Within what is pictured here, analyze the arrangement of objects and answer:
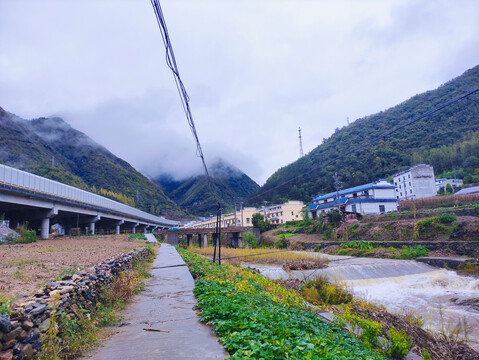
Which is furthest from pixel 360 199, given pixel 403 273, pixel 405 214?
pixel 403 273

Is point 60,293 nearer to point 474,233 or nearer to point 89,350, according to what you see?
point 89,350

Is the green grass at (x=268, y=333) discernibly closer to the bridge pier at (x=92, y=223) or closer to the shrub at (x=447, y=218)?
the shrub at (x=447, y=218)

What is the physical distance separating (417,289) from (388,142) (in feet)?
40.3

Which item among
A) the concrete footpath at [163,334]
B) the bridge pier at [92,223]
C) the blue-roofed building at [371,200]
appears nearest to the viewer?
the concrete footpath at [163,334]

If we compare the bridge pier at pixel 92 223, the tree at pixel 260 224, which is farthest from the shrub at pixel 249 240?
the bridge pier at pixel 92 223

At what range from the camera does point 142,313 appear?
6.20 metres

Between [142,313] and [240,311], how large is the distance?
2.27 meters

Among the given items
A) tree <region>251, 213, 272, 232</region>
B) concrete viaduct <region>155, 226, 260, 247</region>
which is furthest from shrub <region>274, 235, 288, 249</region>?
tree <region>251, 213, 272, 232</region>

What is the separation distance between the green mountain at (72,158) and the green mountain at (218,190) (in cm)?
2315

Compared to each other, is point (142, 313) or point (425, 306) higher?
point (142, 313)

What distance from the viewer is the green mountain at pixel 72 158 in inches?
2848

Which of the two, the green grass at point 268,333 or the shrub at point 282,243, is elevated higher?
the green grass at point 268,333

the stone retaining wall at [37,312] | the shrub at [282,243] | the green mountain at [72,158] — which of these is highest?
the green mountain at [72,158]

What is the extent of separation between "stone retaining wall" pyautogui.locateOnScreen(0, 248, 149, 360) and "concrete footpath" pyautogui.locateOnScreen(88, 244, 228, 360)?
82cm
